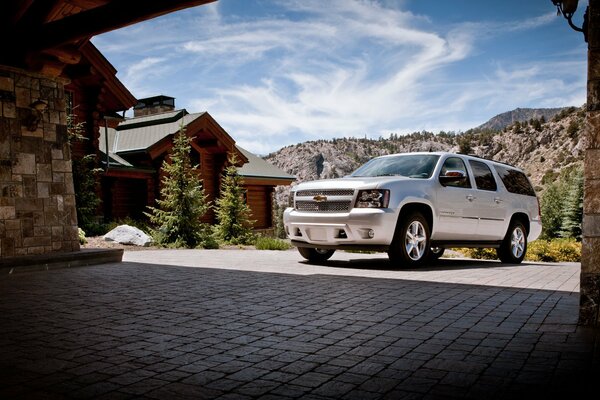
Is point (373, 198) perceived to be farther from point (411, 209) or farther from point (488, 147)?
point (488, 147)

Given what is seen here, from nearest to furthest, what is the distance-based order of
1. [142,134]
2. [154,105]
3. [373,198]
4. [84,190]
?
[373,198]
[84,190]
[142,134]
[154,105]

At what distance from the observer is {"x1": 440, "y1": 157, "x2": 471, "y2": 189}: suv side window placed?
9.00 meters

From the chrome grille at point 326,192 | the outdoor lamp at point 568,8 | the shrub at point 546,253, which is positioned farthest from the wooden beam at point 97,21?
the shrub at point 546,253

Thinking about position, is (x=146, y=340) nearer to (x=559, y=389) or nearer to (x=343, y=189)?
(x=559, y=389)

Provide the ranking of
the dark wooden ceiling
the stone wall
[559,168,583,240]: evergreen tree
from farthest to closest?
[559,168,583,240]: evergreen tree < the dark wooden ceiling < the stone wall

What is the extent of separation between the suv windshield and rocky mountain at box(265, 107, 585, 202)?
30504mm

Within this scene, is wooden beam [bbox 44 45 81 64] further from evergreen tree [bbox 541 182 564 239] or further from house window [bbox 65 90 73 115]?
evergreen tree [bbox 541 182 564 239]

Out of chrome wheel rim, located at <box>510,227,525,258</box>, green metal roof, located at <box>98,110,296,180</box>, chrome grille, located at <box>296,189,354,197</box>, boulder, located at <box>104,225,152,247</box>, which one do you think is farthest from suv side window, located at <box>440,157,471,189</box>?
green metal roof, located at <box>98,110,296,180</box>

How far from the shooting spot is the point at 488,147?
88.6m

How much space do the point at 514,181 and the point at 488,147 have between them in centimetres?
8360

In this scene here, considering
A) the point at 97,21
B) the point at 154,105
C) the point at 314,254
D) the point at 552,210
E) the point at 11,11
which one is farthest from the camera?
the point at 552,210

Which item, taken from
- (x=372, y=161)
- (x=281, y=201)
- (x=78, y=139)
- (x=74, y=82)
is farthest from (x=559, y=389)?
(x=281, y=201)

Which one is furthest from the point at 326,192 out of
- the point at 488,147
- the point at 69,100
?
the point at 488,147

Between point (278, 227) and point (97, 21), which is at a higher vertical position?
point (97, 21)
